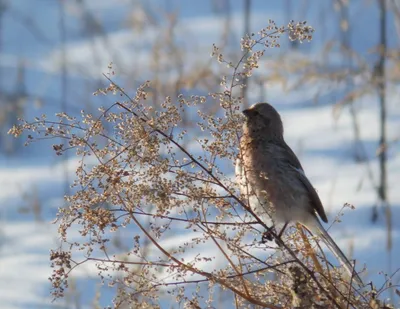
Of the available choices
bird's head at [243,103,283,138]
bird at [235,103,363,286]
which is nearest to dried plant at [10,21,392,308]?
bird at [235,103,363,286]

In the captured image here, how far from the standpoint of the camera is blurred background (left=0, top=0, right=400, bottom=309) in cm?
568

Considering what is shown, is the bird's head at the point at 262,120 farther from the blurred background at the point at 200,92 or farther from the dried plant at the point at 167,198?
the dried plant at the point at 167,198

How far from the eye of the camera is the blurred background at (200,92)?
5684mm

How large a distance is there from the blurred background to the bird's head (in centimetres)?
28

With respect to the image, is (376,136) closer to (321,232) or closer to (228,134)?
(321,232)

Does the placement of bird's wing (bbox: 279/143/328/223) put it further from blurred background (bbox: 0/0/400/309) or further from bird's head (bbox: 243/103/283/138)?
blurred background (bbox: 0/0/400/309)

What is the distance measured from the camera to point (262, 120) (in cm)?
346

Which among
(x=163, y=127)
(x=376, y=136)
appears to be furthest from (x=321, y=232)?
(x=376, y=136)

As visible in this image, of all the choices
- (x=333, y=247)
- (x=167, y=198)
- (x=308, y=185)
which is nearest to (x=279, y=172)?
(x=308, y=185)

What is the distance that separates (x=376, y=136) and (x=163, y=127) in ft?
20.3

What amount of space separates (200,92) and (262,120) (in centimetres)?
529

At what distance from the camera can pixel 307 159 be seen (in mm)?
7566

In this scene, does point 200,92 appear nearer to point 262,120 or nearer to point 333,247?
point 262,120

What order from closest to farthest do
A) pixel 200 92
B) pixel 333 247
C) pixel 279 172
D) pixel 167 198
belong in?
1. pixel 167 198
2. pixel 333 247
3. pixel 279 172
4. pixel 200 92
